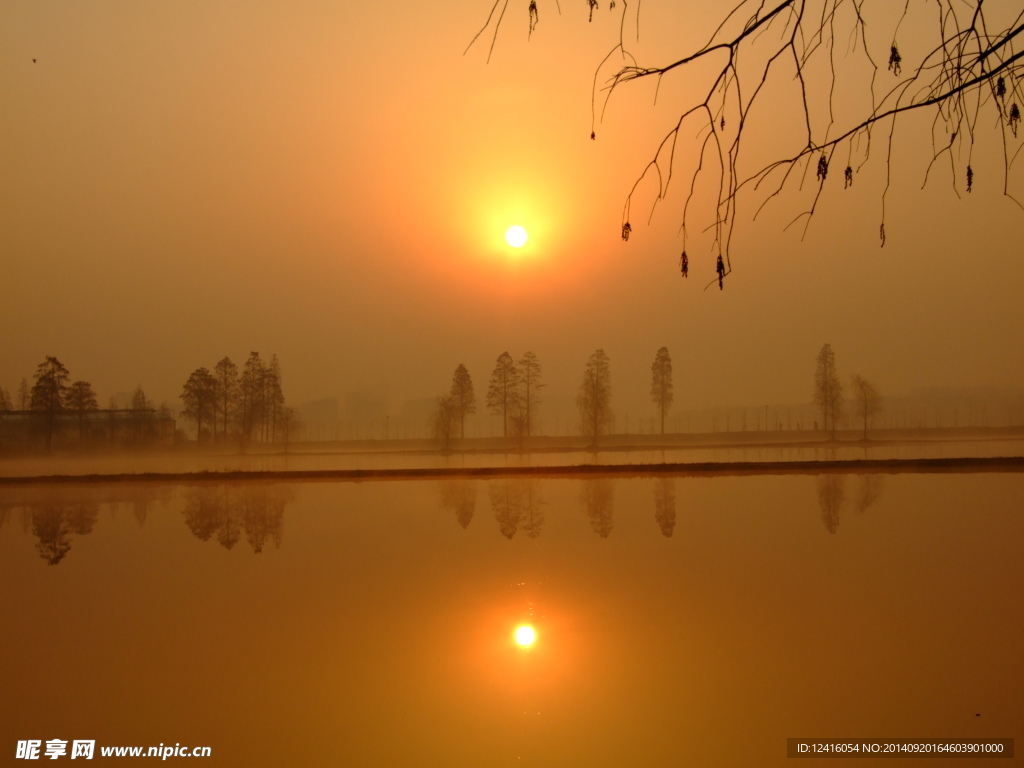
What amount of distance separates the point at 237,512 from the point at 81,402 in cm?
3914

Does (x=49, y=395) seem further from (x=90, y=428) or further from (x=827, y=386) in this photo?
(x=827, y=386)

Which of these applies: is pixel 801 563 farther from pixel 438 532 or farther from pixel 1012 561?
pixel 438 532

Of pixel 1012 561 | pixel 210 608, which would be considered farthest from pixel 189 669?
pixel 1012 561

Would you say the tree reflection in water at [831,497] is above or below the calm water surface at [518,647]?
above

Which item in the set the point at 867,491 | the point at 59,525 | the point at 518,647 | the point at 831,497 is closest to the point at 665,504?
the point at 831,497

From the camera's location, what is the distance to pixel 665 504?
15.1 m

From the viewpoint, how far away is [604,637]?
6.02 meters

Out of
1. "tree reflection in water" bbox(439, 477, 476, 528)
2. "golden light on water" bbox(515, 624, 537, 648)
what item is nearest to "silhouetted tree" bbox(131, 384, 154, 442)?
"tree reflection in water" bbox(439, 477, 476, 528)

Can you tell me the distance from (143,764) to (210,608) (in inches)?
135

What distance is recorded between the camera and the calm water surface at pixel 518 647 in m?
4.36

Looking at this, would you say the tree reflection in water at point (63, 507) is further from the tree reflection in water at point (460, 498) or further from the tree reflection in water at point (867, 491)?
the tree reflection in water at point (867, 491)

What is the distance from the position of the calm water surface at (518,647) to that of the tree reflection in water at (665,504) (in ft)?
0.77

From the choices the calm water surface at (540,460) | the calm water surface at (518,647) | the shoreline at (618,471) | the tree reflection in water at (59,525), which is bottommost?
the calm water surface at (518,647)

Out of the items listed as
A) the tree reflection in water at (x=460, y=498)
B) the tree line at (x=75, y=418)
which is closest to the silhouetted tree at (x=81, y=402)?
the tree line at (x=75, y=418)
